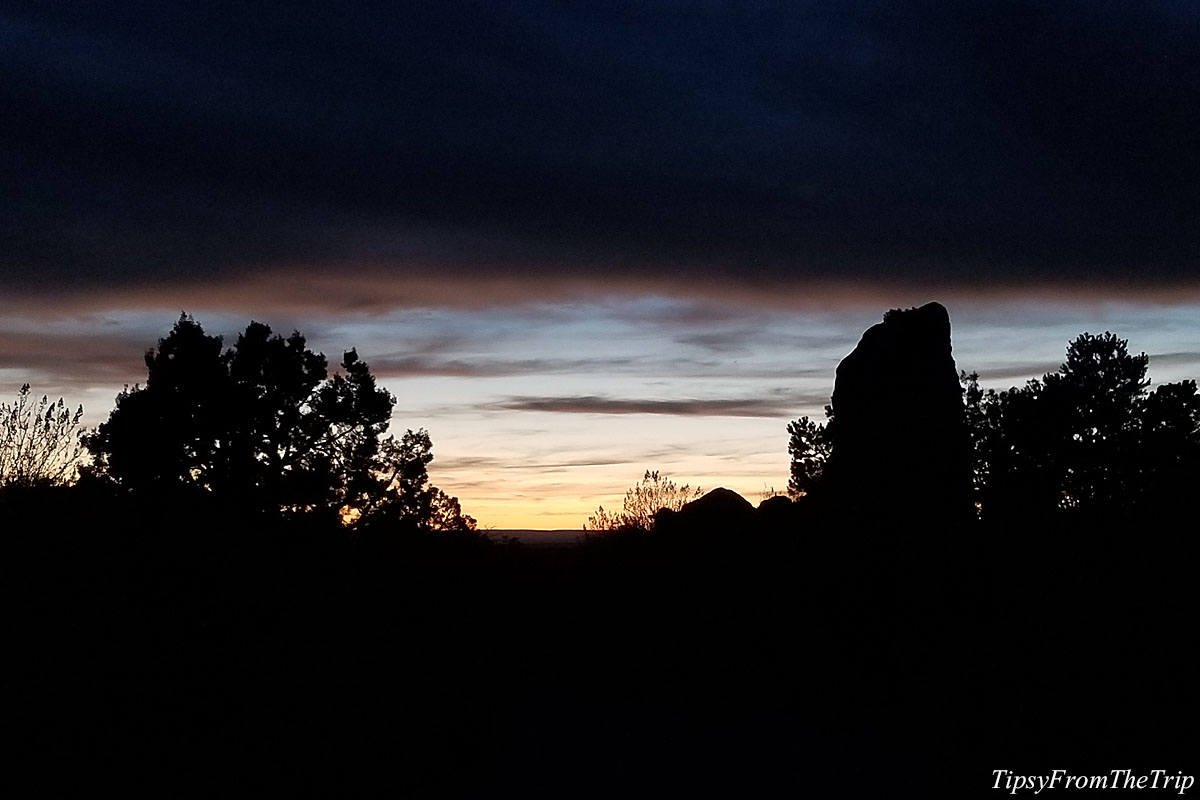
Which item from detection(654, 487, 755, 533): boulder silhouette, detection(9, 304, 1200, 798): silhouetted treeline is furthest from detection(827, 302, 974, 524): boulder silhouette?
detection(654, 487, 755, 533): boulder silhouette

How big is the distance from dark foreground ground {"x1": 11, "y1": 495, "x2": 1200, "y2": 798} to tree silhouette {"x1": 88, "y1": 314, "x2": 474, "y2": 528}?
10.8m

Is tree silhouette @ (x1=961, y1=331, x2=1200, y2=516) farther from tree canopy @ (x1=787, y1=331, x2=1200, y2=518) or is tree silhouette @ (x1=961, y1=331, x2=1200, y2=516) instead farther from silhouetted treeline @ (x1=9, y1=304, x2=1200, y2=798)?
silhouetted treeline @ (x1=9, y1=304, x2=1200, y2=798)

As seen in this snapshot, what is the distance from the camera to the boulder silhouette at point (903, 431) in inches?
656

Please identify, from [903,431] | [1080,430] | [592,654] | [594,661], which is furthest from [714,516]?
[1080,430]

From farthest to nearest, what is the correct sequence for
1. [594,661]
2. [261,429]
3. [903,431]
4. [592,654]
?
[261,429]
[592,654]
[594,661]
[903,431]

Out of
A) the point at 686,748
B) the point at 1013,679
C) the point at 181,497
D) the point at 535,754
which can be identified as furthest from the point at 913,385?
the point at 181,497

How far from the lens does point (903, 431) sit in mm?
16922

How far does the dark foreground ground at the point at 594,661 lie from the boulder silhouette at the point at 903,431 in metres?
0.56

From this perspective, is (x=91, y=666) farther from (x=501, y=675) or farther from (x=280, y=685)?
(x=501, y=675)

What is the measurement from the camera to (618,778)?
11125 millimetres

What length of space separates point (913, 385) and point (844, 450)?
1523 millimetres

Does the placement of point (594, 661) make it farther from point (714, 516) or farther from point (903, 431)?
point (714, 516)

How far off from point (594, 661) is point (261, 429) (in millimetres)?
18076

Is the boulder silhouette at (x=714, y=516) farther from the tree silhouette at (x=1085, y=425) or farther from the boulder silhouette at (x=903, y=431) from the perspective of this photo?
the tree silhouette at (x=1085, y=425)
